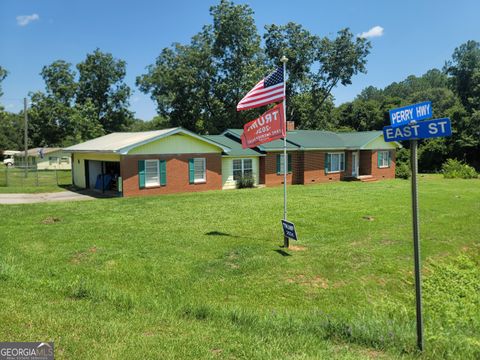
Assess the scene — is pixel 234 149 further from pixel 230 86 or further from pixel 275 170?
pixel 230 86

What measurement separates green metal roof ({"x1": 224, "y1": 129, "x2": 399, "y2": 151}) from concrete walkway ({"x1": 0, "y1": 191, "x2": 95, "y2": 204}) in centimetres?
1146

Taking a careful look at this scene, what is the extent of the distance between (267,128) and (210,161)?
14.1 metres

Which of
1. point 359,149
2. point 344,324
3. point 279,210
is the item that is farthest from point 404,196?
point 344,324

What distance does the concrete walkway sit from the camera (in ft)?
61.9

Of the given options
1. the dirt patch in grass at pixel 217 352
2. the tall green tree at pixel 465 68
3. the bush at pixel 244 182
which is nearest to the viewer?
the dirt patch in grass at pixel 217 352

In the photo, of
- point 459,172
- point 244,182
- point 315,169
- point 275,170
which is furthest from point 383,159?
point 244,182

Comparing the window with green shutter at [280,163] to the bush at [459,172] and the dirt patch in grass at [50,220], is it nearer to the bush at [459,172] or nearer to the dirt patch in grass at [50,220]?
the bush at [459,172]

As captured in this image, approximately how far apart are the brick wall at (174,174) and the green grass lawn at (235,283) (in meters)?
4.94

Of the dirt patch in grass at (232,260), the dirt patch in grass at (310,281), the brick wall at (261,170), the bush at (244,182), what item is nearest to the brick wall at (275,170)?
the brick wall at (261,170)

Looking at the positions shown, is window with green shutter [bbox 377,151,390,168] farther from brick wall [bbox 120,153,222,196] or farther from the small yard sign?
the small yard sign

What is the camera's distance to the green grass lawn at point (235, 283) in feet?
14.3

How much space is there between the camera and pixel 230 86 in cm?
4053

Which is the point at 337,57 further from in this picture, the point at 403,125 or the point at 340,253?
the point at 403,125

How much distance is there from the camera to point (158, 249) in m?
9.45
